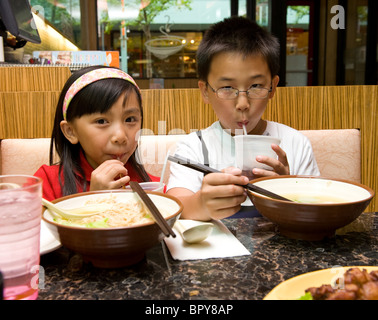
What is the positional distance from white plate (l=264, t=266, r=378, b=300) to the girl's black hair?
0.96 m

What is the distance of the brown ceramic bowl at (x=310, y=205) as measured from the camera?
0.67 meters

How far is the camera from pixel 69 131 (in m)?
1.33

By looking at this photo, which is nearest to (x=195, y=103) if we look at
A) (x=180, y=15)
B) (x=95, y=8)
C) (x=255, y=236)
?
(x=255, y=236)

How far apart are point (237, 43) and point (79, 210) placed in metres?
0.97

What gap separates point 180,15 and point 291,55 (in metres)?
2.27

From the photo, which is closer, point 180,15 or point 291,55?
point 291,55

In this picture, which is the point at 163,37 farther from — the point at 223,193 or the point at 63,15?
the point at 223,193

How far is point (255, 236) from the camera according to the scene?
0.78 m

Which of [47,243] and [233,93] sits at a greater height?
[233,93]

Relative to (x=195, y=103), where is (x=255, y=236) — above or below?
below

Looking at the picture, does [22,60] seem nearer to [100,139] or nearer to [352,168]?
[100,139]

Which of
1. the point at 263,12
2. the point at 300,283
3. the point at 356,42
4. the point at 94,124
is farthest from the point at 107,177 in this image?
the point at 356,42

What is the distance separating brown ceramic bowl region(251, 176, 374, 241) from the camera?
674 mm
